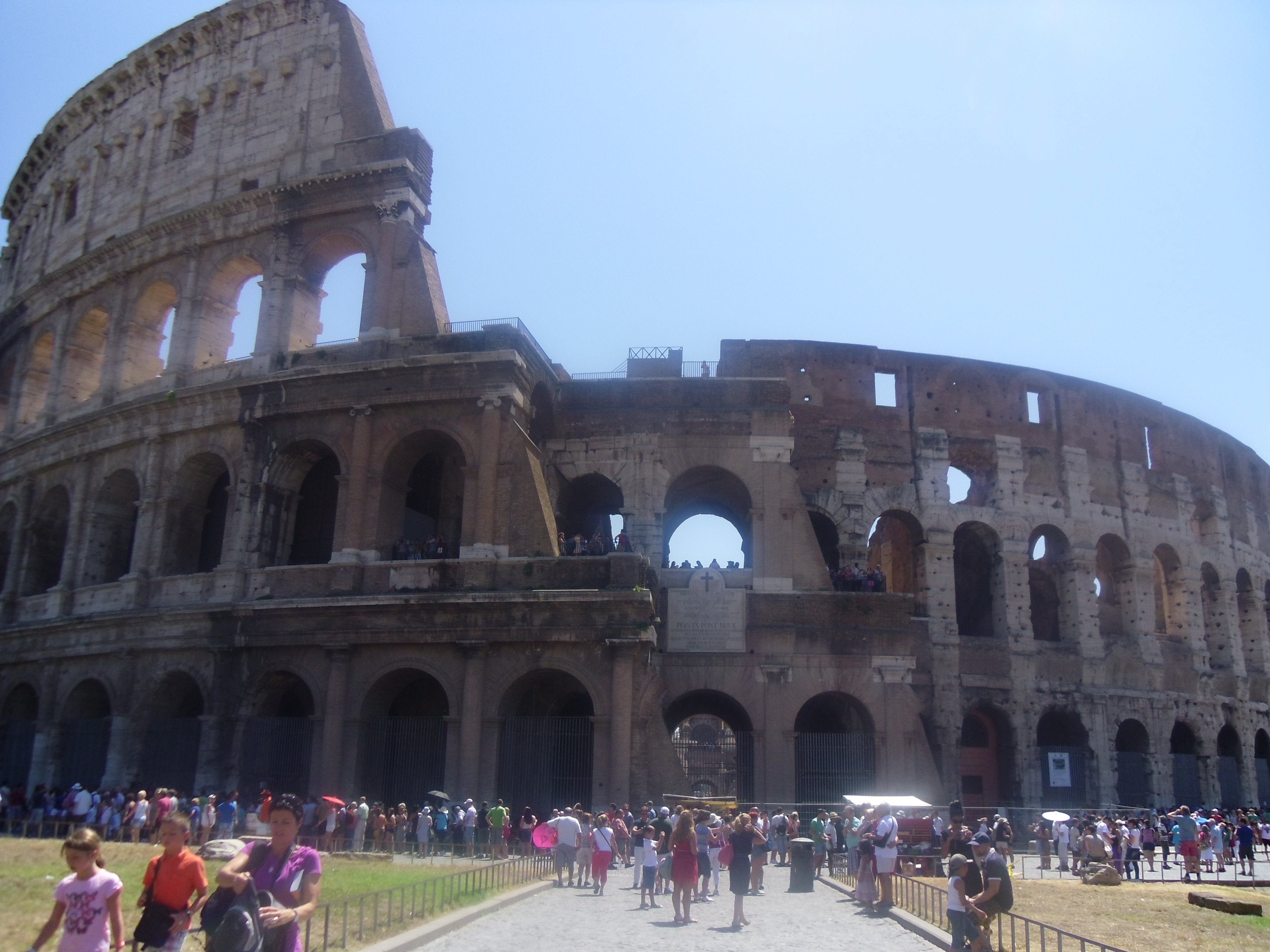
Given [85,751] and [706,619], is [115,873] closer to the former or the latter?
[706,619]

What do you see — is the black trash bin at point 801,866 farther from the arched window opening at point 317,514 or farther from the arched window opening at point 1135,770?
the arched window opening at point 1135,770

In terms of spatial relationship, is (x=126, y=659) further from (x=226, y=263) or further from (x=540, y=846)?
(x=540, y=846)

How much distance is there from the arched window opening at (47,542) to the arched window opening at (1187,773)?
1162 inches

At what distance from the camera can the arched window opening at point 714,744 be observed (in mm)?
22453

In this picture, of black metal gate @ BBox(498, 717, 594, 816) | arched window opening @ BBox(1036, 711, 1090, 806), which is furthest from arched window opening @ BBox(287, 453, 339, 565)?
arched window opening @ BBox(1036, 711, 1090, 806)

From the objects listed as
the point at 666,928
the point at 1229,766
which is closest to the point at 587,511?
the point at 666,928

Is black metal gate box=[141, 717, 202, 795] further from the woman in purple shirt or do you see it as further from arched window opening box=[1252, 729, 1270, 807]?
arched window opening box=[1252, 729, 1270, 807]

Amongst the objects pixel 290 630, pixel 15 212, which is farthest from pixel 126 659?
pixel 15 212

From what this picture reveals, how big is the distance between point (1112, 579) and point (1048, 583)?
1733 millimetres

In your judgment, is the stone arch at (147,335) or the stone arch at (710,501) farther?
the stone arch at (147,335)

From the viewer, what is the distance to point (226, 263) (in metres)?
25.8

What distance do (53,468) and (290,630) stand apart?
10346 mm

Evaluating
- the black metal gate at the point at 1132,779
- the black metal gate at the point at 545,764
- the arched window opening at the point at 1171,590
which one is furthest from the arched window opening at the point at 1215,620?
the black metal gate at the point at 545,764

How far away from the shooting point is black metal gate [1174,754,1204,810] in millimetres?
28562
